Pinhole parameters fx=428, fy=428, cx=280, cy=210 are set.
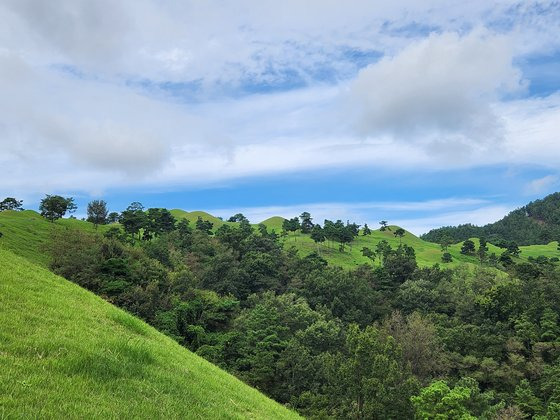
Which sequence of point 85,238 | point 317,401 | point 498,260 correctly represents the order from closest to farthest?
point 317,401 < point 85,238 < point 498,260

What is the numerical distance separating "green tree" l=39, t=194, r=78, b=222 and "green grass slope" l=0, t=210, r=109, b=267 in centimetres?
172

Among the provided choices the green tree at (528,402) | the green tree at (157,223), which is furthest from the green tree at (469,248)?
the green tree at (528,402)

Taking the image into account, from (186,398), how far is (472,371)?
3053 inches

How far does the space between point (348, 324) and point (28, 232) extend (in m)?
72.6

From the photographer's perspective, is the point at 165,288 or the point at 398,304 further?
the point at 398,304

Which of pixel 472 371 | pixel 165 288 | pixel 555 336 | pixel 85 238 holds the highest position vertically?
pixel 85 238

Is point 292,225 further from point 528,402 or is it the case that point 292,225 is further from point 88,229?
point 528,402

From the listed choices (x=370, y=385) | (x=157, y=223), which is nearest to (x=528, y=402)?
A: (x=370, y=385)

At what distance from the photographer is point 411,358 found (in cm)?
7169

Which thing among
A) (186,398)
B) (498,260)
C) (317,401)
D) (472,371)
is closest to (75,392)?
(186,398)

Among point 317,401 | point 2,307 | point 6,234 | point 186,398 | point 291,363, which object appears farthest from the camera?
point 6,234

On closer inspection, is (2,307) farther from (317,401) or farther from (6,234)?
(6,234)

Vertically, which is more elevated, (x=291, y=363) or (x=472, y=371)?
(x=291, y=363)

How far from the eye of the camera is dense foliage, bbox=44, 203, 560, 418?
165ft
